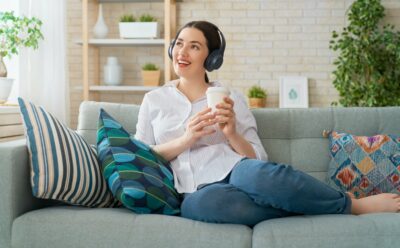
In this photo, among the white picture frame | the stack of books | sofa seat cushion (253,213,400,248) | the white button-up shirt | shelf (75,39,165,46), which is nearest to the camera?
sofa seat cushion (253,213,400,248)

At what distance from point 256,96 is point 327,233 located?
10.7 ft

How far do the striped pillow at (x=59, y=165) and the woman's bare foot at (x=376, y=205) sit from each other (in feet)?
2.88

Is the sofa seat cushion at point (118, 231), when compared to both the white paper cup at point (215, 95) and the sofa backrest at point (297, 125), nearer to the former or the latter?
the white paper cup at point (215, 95)

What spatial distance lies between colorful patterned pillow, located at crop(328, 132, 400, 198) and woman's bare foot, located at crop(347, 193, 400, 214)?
23 cm

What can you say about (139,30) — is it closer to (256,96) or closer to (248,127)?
(256,96)

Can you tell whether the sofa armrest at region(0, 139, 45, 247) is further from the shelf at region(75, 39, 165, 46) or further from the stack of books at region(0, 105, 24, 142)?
the shelf at region(75, 39, 165, 46)

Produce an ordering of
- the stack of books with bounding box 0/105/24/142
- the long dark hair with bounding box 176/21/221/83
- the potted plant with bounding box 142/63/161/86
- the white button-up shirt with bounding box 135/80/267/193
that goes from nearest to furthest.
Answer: the white button-up shirt with bounding box 135/80/267/193, the long dark hair with bounding box 176/21/221/83, the stack of books with bounding box 0/105/24/142, the potted plant with bounding box 142/63/161/86

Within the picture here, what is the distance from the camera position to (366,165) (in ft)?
7.48

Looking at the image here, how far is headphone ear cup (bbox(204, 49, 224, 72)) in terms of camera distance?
2340mm

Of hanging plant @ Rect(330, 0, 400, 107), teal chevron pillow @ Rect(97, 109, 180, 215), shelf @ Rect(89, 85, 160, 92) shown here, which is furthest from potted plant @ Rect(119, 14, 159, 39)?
teal chevron pillow @ Rect(97, 109, 180, 215)

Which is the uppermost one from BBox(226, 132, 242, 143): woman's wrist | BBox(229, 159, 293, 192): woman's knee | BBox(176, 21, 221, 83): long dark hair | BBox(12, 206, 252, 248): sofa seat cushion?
BBox(176, 21, 221, 83): long dark hair

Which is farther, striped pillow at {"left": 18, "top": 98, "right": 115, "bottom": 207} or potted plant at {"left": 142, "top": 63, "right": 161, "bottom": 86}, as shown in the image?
potted plant at {"left": 142, "top": 63, "right": 161, "bottom": 86}

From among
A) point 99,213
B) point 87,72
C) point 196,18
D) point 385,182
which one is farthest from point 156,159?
point 196,18

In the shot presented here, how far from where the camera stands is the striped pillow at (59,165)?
1.83m
